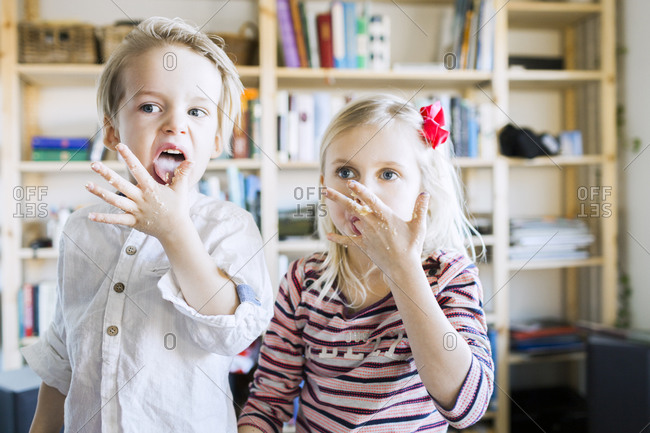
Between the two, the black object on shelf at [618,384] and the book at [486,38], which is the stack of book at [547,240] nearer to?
the black object on shelf at [618,384]

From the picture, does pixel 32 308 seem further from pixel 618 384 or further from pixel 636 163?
pixel 636 163

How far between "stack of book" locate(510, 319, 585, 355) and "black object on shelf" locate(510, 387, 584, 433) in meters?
0.25

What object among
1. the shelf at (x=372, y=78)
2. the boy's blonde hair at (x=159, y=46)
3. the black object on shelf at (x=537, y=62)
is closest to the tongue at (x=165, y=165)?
the boy's blonde hair at (x=159, y=46)

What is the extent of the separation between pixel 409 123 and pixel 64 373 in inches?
26.7

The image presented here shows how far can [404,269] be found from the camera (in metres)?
0.57

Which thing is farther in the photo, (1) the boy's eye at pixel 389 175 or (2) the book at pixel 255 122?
(2) the book at pixel 255 122

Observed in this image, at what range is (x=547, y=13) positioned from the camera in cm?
218

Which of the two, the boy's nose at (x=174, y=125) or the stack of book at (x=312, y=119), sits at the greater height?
the stack of book at (x=312, y=119)

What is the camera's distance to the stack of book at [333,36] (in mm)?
1914

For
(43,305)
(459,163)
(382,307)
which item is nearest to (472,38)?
(459,163)

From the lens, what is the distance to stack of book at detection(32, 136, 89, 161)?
1.94 m

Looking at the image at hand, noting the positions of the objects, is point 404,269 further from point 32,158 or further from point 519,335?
point 32,158

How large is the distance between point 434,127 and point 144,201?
494 mm

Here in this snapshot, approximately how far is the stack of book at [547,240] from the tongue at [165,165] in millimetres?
1819
